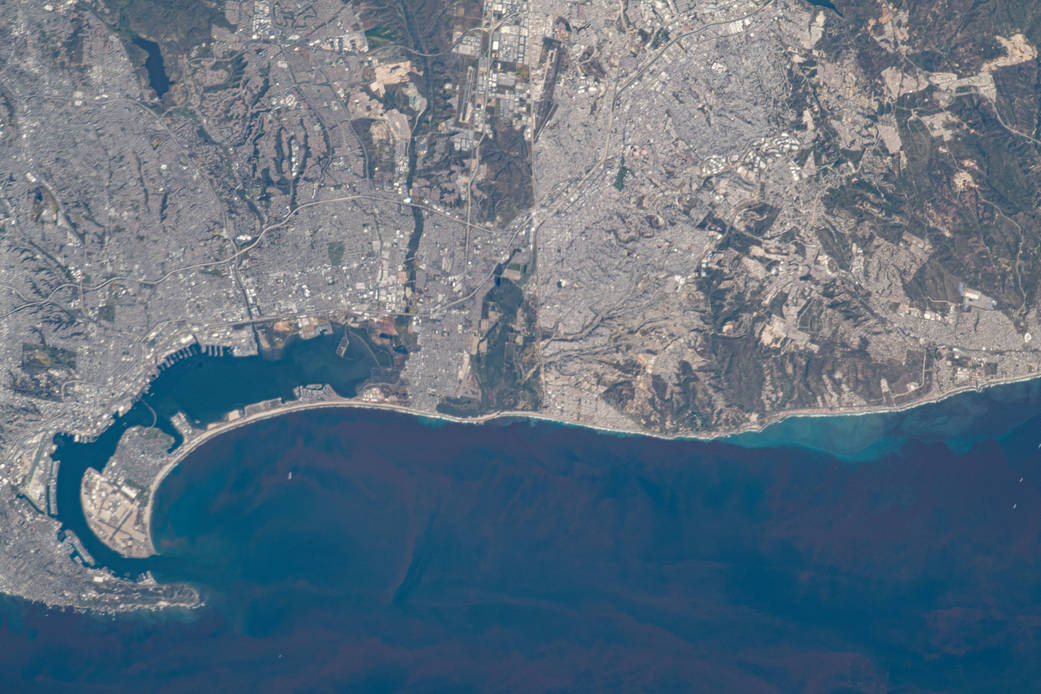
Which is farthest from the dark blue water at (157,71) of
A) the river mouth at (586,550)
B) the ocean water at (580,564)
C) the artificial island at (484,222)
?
the ocean water at (580,564)

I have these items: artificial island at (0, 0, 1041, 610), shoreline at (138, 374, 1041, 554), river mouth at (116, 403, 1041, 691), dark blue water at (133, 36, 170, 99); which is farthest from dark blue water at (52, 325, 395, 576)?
dark blue water at (133, 36, 170, 99)

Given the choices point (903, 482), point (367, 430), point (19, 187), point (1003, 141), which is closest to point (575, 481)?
point (367, 430)

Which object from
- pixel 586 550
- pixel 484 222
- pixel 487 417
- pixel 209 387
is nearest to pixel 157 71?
pixel 209 387

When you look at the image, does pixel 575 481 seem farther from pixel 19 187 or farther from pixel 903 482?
pixel 19 187

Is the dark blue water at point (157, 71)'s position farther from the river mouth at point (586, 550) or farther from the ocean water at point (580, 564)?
the ocean water at point (580, 564)

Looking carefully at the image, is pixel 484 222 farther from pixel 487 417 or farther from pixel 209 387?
pixel 209 387

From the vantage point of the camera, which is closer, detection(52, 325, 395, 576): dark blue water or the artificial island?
the artificial island

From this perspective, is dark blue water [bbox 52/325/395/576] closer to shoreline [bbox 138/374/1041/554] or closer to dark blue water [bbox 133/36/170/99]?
shoreline [bbox 138/374/1041/554]
